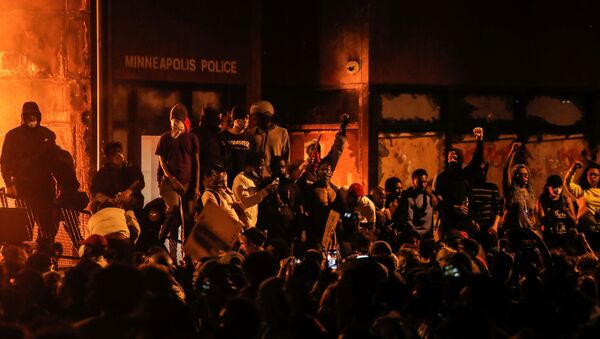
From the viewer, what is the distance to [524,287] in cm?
886

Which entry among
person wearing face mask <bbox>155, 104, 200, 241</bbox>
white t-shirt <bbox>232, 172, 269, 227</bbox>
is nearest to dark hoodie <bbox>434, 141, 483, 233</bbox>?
white t-shirt <bbox>232, 172, 269, 227</bbox>

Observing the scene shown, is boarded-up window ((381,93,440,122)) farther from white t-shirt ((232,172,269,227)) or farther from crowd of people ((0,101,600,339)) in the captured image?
white t-shirt ((232,172,269,227))

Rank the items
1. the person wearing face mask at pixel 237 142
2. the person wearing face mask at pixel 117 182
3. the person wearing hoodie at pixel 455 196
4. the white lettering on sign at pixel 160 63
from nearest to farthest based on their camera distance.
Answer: the person wearing face mask at pixel 117 182 → the person wearing face mask at pixel 237 142 → the person wearing hoodie at pixel 455 196 → the white lettering on sign at pixel 160 63

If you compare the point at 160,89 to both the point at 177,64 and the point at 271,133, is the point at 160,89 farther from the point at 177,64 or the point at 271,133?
the point at 271,133

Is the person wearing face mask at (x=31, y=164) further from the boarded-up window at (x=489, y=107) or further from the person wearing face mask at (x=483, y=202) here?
the boarded-up window at (x=489, y=107)

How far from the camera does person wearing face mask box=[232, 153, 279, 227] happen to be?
14.2 meters

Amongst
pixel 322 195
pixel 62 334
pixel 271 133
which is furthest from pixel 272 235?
pixel 62 334

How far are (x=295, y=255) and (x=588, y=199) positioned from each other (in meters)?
4.74

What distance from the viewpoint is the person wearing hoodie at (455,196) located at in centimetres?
1531

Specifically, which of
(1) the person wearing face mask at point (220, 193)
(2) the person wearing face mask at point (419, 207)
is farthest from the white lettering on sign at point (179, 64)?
(2) the person wearing face mask at point (419, 207)

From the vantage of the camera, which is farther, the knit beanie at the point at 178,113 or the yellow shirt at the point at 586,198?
the yellow shirt at the point at 586,198

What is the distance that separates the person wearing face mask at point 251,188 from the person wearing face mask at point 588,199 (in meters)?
4.45

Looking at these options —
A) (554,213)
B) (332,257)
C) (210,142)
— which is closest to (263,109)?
(210,142)

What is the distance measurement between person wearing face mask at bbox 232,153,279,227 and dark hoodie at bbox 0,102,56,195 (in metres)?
2.18
